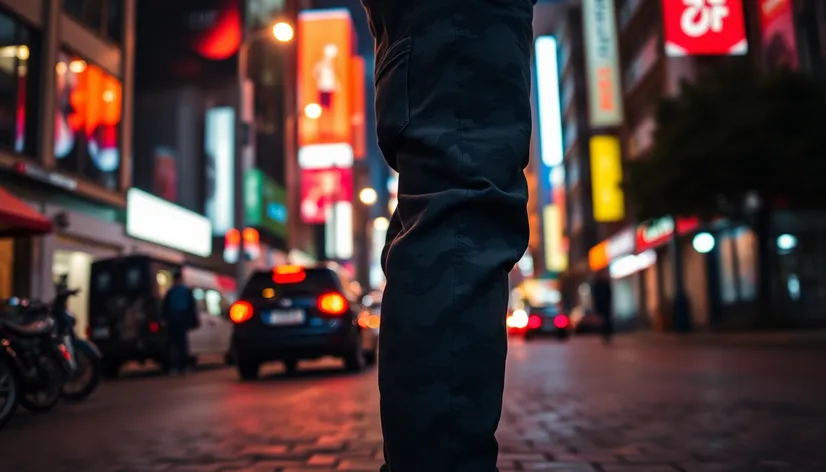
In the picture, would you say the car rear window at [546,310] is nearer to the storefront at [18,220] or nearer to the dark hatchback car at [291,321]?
the dark hatchback car at [291,321]

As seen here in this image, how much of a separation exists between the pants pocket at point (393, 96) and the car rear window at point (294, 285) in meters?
9.36

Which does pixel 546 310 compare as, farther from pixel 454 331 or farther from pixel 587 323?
pixel 454 331

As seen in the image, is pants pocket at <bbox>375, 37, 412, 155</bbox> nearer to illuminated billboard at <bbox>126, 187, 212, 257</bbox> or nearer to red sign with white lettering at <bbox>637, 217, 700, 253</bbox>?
illuminated billboard at <bbox>126, 187, 212, 257</bbox>

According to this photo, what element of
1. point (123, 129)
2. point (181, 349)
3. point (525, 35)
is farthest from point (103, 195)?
point (525, 35)

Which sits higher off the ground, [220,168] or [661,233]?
[220,168]

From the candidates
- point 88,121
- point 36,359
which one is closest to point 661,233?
point 88,121

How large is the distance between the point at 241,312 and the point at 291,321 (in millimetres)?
688

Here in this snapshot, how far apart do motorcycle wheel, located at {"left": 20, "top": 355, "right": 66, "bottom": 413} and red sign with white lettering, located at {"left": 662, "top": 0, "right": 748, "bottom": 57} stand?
19067 millimetres

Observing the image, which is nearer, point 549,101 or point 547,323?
point 547,323

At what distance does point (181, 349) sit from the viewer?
44.7 ft

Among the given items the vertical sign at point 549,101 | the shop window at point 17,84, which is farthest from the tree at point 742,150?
the vertical sign at point 549,101

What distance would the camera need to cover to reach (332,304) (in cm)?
1111

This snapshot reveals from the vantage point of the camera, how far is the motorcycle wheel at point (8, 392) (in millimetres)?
5630

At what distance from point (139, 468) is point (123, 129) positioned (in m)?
21.6
